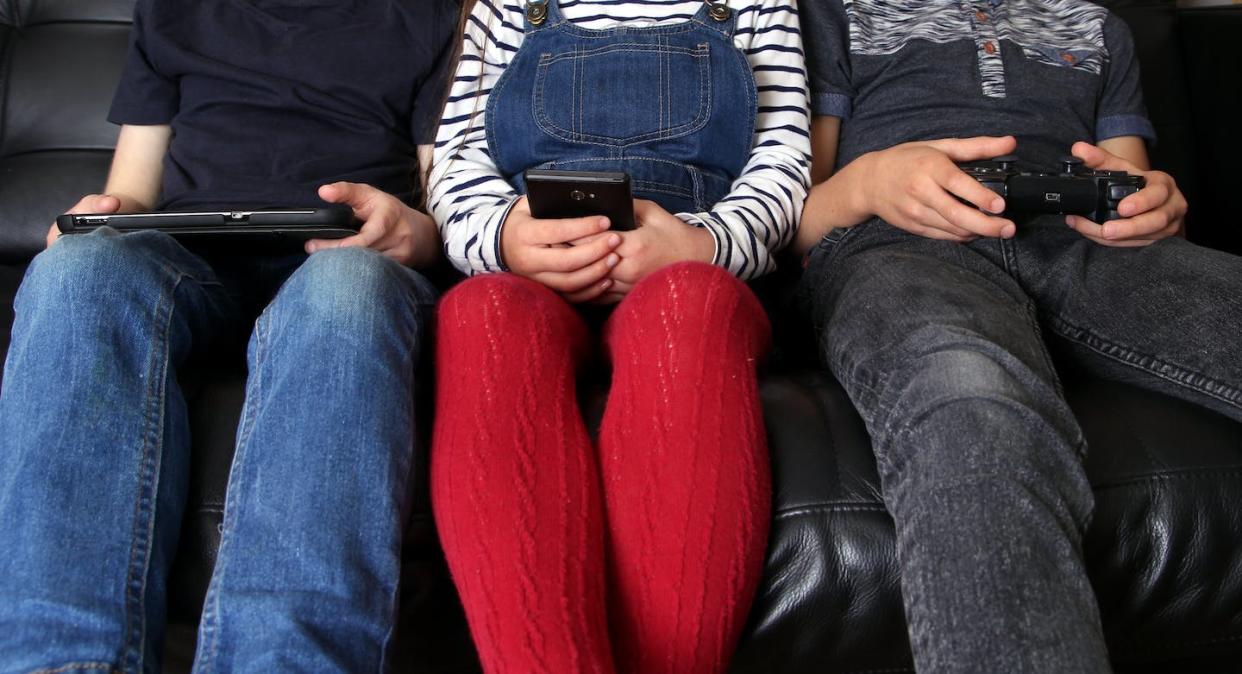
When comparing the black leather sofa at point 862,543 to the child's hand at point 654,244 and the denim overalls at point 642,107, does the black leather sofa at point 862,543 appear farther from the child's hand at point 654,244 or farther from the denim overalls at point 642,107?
the denim overalls at point 642,107

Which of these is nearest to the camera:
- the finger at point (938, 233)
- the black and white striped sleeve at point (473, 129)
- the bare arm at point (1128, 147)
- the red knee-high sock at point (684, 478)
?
the red knee-high sock at point (684, 478)

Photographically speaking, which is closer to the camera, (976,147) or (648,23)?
(976,147)

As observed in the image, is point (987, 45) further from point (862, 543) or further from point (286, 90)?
point (286, 90)

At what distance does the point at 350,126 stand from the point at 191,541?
1.73ft

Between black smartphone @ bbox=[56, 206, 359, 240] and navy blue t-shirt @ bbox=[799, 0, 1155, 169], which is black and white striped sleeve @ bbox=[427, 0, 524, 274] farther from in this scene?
navy blue t-shirt @ bbox=[799, 0, 1155, 169]

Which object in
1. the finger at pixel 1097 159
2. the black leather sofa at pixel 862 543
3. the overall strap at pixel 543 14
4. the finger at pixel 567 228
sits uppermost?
the overall strap at pixel 543 14

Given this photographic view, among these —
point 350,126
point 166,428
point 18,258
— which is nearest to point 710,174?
point 350,126

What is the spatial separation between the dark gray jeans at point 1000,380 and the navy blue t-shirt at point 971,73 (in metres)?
0.18

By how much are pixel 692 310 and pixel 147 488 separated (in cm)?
41

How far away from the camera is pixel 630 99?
99cm

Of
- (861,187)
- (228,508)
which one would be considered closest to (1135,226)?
(861,187)

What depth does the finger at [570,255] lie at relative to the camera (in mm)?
827

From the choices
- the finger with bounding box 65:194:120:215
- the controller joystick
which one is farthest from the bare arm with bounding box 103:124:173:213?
the controller joystick

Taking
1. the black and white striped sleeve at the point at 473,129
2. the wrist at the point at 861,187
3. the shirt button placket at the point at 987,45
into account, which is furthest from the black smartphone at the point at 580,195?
the shirt button placket at the point at 987,45
